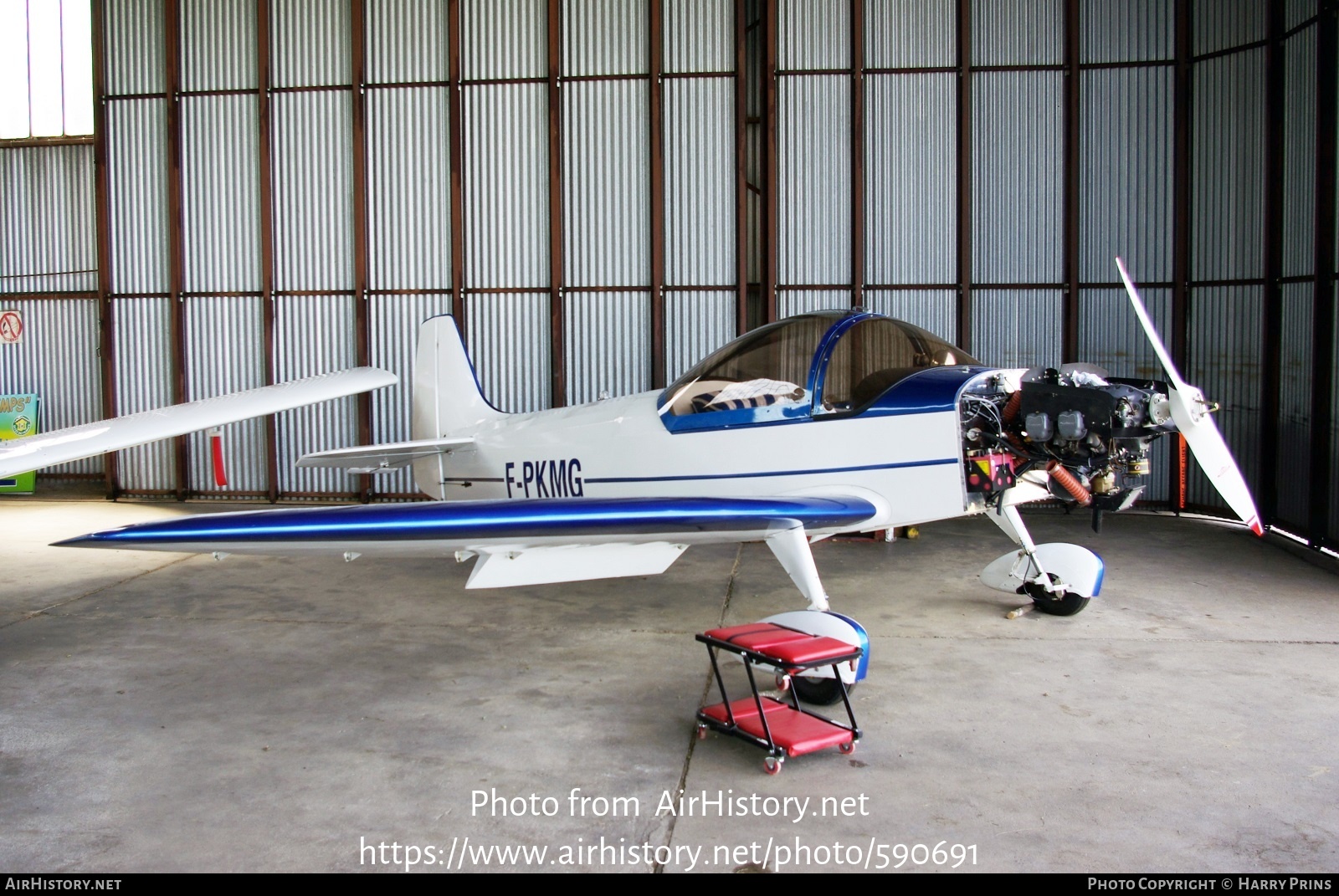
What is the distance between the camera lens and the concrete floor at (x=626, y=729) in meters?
3.54

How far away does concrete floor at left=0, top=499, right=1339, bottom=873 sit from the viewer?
→ 3537 millimetres

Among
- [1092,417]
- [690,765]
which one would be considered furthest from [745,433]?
[690,765]

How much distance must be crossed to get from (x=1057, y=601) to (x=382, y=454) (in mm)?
4735

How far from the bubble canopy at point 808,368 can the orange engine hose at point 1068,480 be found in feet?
2.85

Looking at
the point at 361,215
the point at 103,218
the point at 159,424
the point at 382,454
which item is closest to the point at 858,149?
the point at 361,215

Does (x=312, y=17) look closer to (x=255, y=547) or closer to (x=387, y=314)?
(x=387, y=314)

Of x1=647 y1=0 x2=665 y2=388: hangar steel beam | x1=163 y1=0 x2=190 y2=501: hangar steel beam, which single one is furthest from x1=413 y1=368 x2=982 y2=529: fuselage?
x1=163 y1=0 x2=190 y2=501: hangar steel beam

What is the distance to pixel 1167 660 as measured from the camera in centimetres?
559

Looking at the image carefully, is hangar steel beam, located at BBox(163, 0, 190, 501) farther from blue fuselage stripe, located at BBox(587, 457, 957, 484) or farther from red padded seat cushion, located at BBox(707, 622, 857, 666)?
red padded seat cushion, located at BBox(707, 622, 857, 666)

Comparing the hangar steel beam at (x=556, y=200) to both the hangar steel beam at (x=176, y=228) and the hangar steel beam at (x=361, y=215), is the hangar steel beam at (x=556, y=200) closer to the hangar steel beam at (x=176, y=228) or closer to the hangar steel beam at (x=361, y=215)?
the hangar steel beam at (x=361, y=215)

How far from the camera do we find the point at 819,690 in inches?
196

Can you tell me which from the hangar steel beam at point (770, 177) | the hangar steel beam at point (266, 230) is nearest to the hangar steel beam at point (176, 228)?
the hangar steel beam at point (266, 230)

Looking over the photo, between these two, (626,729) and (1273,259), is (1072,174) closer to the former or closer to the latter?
(1273,259)

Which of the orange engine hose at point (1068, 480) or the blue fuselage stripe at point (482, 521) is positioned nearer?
the blue fuselage stripe at point (482, 521)
